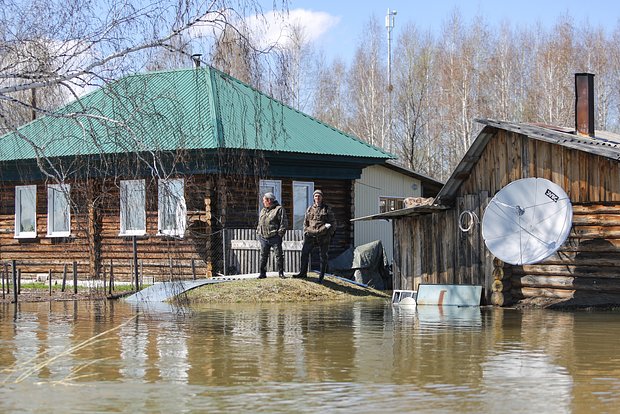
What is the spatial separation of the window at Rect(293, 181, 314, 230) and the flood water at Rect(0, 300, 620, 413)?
10534 mm

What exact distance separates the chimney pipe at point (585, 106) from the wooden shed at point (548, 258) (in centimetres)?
2

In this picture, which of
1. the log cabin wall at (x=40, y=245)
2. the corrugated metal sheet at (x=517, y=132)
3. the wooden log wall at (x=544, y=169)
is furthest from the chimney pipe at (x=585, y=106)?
Answer: the log cabin wall at (x=40, y=245)

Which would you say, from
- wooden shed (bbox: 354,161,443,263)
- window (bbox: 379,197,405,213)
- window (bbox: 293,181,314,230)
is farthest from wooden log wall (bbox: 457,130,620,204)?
window (bbox: 379,197,405,213)

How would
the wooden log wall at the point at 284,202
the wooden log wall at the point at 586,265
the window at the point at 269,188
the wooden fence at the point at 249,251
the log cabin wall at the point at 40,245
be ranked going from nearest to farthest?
the wooden log wall at the point at 586,265 < the wooden fence at the point at 249,251 < the wooden log wall at the point at 284,202 < the window at the point at 269,188 < the log cabin wall at the point at 40,245

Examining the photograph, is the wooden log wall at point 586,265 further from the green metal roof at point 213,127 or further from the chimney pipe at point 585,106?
the green metal roof at point 213,127

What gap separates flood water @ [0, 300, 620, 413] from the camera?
962 centimetres

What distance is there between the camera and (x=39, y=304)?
71.6ft

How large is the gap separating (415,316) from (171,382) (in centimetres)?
862

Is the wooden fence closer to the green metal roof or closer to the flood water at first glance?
the green metal roof

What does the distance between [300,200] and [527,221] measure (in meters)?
10.9

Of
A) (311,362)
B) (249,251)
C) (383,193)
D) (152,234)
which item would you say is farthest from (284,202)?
(311,362)

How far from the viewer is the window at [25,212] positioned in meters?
31.3

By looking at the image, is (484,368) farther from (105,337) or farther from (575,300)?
(575,300)

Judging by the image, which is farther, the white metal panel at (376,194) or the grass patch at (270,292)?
the white metal panel at (376,194)
